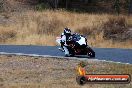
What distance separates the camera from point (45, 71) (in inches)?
615

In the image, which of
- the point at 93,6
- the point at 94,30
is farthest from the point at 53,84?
the point at 93,6

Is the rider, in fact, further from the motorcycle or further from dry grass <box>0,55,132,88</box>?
dry grass <box>0,55,132,88</box>

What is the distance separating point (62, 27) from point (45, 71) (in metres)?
17.1

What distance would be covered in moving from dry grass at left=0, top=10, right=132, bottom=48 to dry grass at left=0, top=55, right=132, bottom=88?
24.8ft

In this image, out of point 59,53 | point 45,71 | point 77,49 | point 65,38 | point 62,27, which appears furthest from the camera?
point 62,27

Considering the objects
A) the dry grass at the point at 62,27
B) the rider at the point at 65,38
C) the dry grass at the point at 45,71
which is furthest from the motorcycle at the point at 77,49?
the dry grass at the point at 62,27

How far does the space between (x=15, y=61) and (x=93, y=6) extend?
3412 cm

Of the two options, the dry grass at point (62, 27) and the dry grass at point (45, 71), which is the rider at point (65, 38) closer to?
the dry grass at point (45, 71)

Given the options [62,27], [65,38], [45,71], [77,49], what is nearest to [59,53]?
[77,49]

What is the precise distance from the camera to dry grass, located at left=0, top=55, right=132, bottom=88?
13.2 meters

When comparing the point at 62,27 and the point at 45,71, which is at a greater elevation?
the point at 45,71

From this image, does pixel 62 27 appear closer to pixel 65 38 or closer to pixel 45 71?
pixel 65 38

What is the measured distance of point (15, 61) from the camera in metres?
17.8

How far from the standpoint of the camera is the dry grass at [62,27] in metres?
26.9
